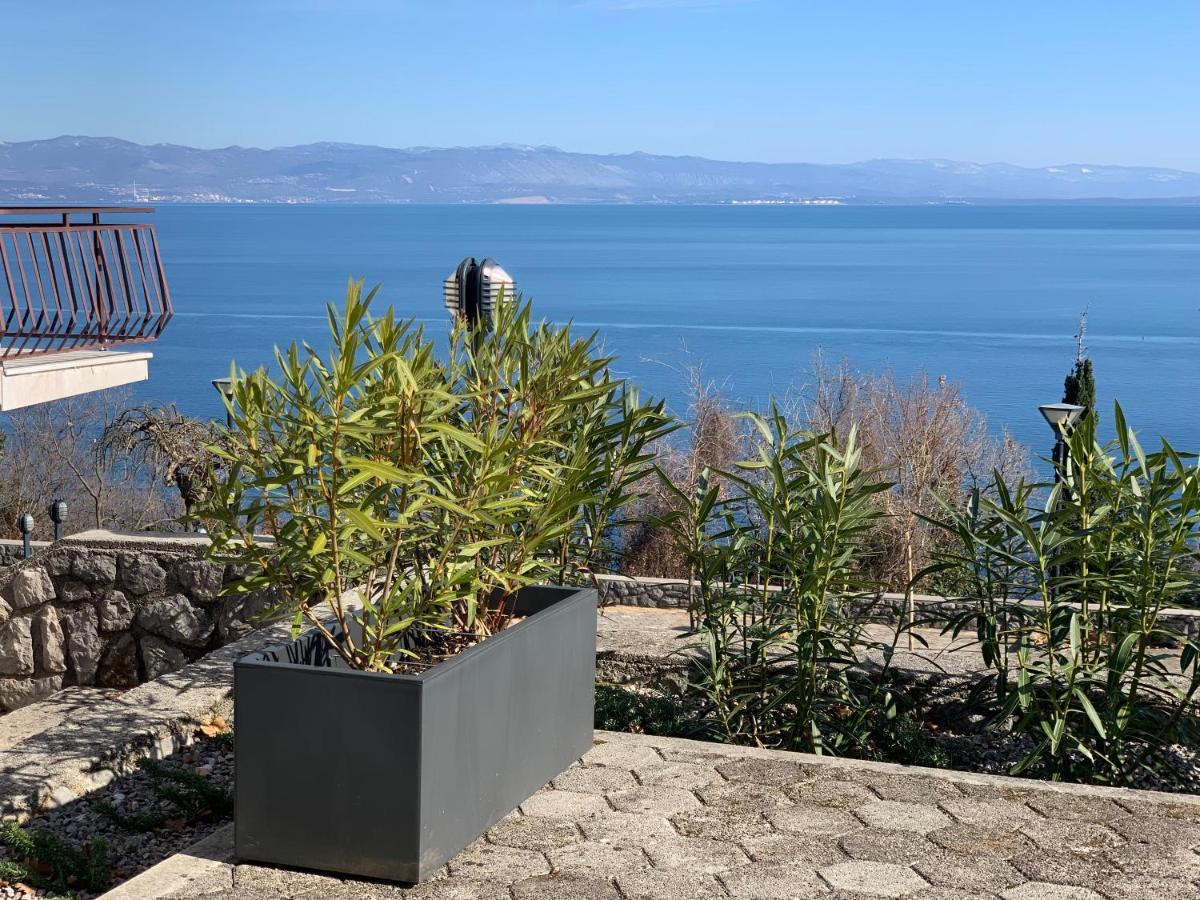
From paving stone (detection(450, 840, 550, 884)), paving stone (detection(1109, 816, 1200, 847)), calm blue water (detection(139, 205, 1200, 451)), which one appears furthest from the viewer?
calm blue water (detection(139, 205, 1200, 451))

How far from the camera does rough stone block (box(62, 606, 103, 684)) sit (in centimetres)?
715

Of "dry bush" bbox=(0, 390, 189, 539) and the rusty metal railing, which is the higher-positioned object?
the rusty metal railing

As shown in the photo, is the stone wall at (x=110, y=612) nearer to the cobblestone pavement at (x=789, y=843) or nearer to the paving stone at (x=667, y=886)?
the cobblestone pavement at (x=789, y=843)

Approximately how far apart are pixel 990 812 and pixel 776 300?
60.9 metres

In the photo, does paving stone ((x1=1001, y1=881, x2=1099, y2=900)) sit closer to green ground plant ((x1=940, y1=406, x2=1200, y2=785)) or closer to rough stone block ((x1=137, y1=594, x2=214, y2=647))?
green ground plant ((x1=940, y1=406, x2=1200, y2=785))

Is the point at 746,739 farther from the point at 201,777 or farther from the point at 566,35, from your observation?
the point at 566,35

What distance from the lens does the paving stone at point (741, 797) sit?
3.33 meters

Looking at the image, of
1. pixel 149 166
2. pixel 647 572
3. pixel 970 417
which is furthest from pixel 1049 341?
pixel 149 166

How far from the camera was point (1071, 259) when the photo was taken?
90.1 meters

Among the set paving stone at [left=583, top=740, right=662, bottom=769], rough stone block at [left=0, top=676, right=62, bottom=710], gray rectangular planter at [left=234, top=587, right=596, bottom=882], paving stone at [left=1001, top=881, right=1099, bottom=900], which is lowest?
rough stone block at [left=0, top=676, right=62, bottom=710]

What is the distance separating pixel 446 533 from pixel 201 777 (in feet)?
3.25

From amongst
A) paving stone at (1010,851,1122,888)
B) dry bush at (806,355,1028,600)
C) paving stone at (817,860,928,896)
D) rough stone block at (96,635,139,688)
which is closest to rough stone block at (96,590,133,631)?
rough stone block at (96,635,139,688)

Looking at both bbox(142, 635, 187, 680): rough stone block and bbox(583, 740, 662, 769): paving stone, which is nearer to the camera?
bbox(583, 740, 662, 769): paving stone

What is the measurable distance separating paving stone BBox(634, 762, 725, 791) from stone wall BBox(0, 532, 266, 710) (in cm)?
348
